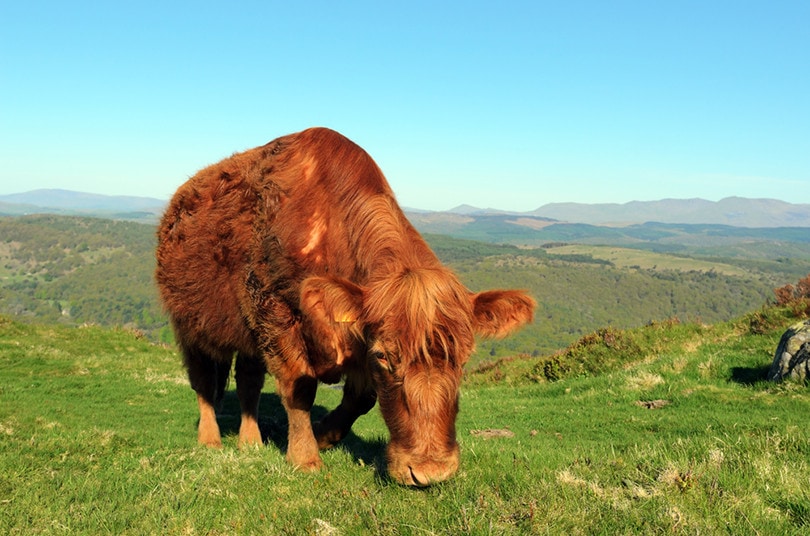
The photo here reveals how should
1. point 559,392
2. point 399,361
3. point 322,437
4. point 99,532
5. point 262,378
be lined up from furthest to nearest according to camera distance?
1. point 559,392
2. point 262,378
3. point 322,437
4. point 399,361
5. point 99,532

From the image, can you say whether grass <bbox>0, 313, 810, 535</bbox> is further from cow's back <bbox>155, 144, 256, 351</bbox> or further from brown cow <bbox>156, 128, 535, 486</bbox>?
cow's back <bbox>155, 144, 256, 351</bbox>

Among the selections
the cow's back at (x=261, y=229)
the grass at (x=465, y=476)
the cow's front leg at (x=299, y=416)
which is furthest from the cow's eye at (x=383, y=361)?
the cow's front leg at (x=299, y=416)

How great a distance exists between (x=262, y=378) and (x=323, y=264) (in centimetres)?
341

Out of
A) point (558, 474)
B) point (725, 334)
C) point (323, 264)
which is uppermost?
point (323, 264)

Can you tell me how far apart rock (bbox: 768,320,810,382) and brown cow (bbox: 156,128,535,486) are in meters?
7.43

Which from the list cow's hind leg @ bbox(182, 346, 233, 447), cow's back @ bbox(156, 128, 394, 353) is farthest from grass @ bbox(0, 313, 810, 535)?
cow's back @ bbox(156, 128, 394, 353)

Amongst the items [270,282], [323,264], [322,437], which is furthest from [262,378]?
[323,264]

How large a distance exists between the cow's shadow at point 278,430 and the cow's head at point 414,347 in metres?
1.07

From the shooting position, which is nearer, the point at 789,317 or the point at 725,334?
the point at 789,317

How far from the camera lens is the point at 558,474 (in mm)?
4668

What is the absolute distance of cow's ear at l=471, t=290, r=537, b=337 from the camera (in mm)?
5043

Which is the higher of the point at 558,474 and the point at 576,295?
the point at 558,474

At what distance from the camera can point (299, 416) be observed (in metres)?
6.40

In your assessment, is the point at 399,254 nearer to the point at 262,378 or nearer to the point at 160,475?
the point at 160,475
